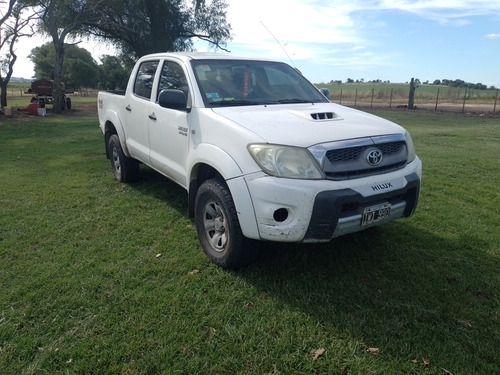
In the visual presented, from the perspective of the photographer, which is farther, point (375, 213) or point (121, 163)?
point (121, 163)

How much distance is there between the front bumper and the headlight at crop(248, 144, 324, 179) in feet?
0.19

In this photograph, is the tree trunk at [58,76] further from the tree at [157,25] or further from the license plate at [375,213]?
the license plate at [375,213]

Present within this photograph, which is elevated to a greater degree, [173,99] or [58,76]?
[58,76]

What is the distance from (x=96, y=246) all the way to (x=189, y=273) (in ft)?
3.78

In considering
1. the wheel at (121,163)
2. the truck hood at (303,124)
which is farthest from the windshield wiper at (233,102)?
the wheel at (121,163)

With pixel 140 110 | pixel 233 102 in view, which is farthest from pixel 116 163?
pixel 233 102

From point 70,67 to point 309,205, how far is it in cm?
6018

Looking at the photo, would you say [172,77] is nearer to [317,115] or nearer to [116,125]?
[116,125]

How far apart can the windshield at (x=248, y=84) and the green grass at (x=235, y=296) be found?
1.49 meters

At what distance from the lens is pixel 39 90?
23812 millimetres

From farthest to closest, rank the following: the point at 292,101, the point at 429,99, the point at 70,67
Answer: the point at 70,67 < the point at 429,99 < the point at 292,101

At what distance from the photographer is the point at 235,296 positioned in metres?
3.16

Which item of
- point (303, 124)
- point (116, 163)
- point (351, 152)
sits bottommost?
point (116, 163)

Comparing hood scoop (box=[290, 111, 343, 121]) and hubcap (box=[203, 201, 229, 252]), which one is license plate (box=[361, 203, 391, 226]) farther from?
hubcap (box=[203, 201, 229, 252])
